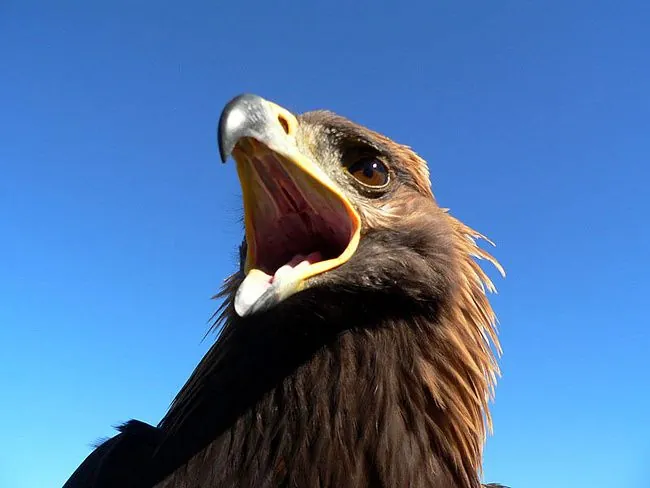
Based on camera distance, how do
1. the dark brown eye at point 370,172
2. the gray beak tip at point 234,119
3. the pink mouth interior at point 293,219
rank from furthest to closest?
the dark brown eye at point 370,172, the pink mouth interior at point 293,219, the gray beak tip at point 234,119

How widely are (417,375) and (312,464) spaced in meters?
0.76

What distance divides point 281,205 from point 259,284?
62 cm

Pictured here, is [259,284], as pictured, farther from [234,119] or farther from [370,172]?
[370,172]

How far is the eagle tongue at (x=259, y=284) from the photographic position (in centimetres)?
272

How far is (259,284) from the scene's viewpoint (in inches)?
114

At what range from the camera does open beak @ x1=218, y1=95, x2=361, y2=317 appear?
2967mm

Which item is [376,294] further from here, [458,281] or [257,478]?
[257,478]

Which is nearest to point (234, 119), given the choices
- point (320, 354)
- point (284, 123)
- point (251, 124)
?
point (251, 124)

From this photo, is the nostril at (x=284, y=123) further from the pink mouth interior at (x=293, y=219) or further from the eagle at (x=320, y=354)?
the pink mouth interior at (x=293, y=219)

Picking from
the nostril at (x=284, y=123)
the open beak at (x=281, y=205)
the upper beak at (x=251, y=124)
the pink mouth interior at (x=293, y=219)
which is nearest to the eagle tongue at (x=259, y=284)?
the open beak at (x=281, y=205)

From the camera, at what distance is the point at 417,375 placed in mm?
3344

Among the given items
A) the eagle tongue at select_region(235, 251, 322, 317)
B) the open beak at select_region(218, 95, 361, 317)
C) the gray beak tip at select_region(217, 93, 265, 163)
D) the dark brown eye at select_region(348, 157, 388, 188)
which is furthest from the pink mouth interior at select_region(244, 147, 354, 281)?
the dark brown eye at select_region(348, 157, 388, 188)

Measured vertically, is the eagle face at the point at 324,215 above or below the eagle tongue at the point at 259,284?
above

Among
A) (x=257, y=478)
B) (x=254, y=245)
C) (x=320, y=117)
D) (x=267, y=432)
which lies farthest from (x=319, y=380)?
(x=320, y=117)
